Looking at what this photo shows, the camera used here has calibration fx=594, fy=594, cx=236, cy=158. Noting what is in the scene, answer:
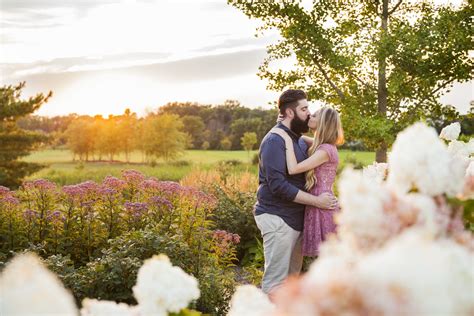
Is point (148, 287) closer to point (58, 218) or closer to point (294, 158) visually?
point (294, 158)

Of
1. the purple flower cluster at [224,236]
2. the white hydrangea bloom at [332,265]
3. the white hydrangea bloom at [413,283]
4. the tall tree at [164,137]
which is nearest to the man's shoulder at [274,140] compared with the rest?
the purple flower cluster at [224,236]

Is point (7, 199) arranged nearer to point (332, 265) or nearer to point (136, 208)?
point (136, 208)

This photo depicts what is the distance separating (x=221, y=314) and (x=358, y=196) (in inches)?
168

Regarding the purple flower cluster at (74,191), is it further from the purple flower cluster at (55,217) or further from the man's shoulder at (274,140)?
the man's shoulder at (274,140)

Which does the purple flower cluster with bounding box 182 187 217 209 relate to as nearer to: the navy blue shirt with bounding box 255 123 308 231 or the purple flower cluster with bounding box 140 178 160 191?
the purple flower cluster with bounding box 140 178 160 191

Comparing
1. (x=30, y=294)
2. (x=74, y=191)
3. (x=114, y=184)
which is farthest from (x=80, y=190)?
(x=30, y=294)

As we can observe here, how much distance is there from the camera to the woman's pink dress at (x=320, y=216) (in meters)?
4.38

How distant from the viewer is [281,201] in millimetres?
4500

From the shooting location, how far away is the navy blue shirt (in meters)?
4.35

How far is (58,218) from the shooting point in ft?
20.5

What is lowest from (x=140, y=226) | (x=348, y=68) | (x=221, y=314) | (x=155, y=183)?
(x=221, y=314)

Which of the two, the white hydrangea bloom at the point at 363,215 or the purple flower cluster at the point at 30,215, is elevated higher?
the white hydrangea bloom at the point at 363,215

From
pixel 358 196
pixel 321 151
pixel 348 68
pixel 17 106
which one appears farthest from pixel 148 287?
pixel 17 106

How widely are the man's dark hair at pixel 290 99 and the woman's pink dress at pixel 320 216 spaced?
0.40 m
